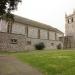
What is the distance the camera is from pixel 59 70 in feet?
33.8

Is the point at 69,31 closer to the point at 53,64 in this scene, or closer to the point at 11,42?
the point at 11,42

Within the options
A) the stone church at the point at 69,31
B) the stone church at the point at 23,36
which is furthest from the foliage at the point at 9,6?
the stone church at the point at 69,31

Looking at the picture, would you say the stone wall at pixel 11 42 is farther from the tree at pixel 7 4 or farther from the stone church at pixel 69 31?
the stone church at pixel 69 31

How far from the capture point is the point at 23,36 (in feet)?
109

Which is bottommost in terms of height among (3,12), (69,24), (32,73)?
(32,73)

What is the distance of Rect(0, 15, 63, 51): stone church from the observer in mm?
29859

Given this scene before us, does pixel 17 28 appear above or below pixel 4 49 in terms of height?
above

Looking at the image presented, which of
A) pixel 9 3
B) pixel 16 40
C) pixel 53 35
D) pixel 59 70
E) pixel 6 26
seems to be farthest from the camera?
pixel 53 35

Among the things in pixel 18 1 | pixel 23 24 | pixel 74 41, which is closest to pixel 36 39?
pixel 23 24

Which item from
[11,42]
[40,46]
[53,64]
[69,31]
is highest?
[69,31]

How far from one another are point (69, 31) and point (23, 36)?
32.8 metres

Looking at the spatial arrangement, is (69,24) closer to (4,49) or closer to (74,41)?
(74,41)

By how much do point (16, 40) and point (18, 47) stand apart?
1662mm

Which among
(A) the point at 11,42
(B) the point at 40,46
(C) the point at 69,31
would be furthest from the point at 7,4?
(C) the point at 69,31
